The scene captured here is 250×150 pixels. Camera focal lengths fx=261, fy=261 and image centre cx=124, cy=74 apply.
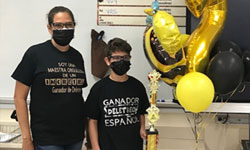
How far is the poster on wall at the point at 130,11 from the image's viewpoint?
6.94ft

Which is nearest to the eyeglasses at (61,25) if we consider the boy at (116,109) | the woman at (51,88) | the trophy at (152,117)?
the woman at (51,88)

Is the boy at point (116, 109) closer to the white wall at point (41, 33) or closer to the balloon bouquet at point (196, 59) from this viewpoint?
the balloon bouquet at point (196, 59)

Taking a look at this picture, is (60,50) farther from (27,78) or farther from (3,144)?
(3,144)

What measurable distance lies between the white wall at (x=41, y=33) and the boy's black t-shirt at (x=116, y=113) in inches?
26.9

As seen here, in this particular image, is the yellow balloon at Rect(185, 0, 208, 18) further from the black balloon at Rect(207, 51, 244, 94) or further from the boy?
the boy

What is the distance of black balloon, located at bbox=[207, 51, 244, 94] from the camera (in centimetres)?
133

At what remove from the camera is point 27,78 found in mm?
1388

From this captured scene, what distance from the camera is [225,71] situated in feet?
4.39

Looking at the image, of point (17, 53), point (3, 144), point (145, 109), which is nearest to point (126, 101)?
point (145, 109)

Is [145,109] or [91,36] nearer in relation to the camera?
[145,109]

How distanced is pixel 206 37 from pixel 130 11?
88cm

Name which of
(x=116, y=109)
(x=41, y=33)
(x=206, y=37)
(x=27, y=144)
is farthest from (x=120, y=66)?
(x=41, y=33)

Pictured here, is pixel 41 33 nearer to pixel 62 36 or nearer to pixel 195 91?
pixel 62 36

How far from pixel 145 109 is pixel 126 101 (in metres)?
0.16
